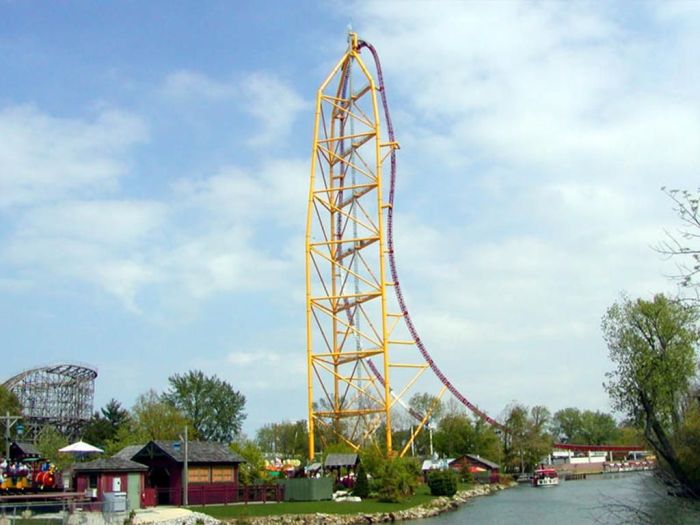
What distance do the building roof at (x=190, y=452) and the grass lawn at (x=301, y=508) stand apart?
7.59ft

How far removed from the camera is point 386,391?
47.1m

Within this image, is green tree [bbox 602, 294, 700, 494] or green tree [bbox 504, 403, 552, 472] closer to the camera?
green tree [bbox 602, 294, 700, 494]

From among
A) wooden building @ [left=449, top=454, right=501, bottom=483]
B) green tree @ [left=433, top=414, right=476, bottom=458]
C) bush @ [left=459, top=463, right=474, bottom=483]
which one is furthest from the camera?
green tree @ [left=433, top=414, right=476, bottom=458]

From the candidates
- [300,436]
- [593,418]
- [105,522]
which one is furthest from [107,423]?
[593,418]

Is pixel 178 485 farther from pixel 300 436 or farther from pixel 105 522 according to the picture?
pixel 300 436

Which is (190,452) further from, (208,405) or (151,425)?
(208,405)

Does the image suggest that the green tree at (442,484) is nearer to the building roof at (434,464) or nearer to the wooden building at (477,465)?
the building roof at (434,464)

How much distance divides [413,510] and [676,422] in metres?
17.5

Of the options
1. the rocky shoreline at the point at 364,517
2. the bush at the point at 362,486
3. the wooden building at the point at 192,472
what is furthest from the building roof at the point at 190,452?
the bush at the point at 362,486

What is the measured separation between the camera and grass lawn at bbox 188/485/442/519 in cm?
3177

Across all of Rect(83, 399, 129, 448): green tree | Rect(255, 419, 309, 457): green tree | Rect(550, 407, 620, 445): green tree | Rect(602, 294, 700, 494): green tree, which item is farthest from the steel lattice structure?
Rect(550, 407, 620, 445): green tree

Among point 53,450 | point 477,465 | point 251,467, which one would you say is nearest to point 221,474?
point 251,467

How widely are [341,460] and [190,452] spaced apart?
43.1 ft

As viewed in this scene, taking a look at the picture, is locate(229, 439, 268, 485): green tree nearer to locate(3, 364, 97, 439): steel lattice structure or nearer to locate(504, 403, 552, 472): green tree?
locate(3, 364, 97, 439): steel lattice structure
